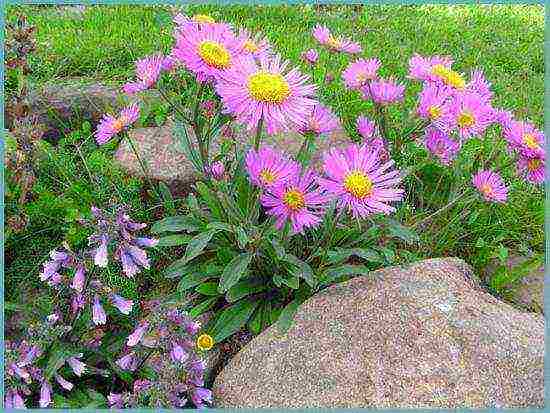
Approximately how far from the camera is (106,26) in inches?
197

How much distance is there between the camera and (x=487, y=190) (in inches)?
Answer: 113

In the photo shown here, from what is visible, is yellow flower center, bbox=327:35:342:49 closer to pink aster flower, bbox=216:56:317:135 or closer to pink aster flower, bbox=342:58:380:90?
pink aster flower, bbox=342:58:380:90

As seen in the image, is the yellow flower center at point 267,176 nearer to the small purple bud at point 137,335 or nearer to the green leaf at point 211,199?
the green leaf at point 211,199

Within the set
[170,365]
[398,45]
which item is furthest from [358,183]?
[398,45]

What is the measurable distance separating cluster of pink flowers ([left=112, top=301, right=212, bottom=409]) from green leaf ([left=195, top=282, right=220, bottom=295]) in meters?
0.29

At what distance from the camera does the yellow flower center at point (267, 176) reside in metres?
2.52

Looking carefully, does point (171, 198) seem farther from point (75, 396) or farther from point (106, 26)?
point (106, 26)

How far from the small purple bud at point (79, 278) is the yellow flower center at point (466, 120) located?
1.42 metres

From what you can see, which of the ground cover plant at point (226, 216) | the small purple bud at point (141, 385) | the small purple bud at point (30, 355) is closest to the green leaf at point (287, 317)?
the ground cover plant at point (226, 216)

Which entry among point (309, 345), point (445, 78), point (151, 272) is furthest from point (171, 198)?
point (445, 78)

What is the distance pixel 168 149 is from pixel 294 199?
121 cm

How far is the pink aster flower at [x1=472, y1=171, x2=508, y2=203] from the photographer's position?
2.87 m

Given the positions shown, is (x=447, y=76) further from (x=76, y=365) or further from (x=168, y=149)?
(x=76, y=365)

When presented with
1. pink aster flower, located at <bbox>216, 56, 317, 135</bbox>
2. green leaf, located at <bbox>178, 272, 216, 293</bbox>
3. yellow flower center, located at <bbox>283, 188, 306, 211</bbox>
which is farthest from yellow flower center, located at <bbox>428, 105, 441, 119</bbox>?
green leaf, located at <bbox>178, 272, 216, 293</bbox>
